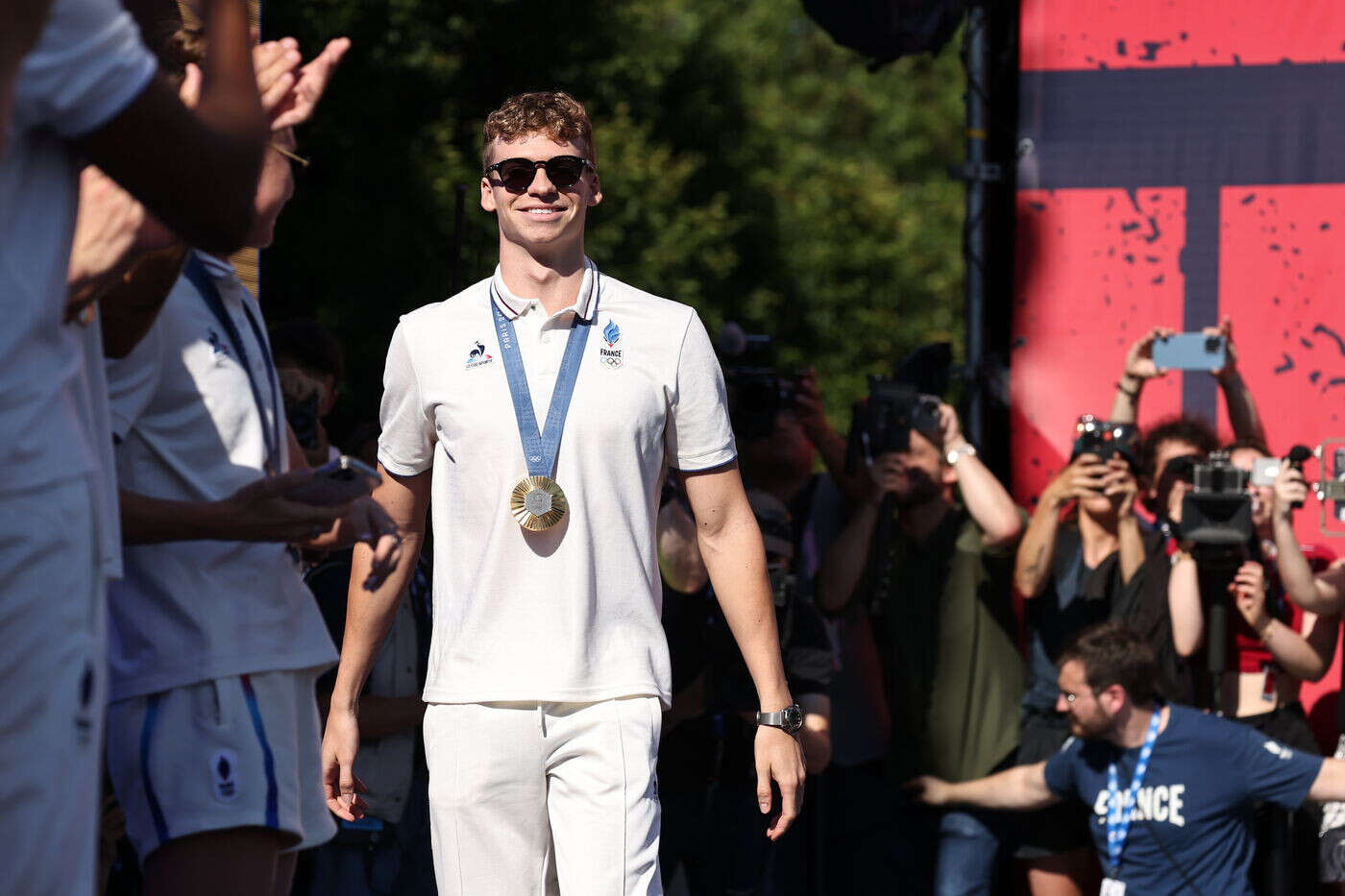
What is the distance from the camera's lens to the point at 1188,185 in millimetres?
7395

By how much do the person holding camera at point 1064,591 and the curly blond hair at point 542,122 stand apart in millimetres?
2801

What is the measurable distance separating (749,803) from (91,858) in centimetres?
369

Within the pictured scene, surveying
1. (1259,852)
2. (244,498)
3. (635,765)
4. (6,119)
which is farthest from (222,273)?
(1259,852)

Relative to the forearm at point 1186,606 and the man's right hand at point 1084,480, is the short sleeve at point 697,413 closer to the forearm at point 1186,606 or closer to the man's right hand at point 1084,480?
the man's right hand at point 1084,480

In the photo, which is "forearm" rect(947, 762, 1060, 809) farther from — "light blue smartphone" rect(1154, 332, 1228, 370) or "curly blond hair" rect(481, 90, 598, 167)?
"curly blond hair" rect(481, 90, 598, 167)

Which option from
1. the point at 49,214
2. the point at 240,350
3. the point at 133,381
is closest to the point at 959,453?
the point at 240,350

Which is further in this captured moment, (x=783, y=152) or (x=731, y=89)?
(x=783, y=152)

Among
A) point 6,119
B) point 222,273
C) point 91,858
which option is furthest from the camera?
point 222,273

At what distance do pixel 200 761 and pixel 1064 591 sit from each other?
4276 millimetres

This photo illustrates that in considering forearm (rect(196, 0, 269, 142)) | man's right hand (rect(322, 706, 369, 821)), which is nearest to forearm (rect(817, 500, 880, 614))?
man's right hand (rect(322, 706, 369, 821))

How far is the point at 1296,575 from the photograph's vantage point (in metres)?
6.45

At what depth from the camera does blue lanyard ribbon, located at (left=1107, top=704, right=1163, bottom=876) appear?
6191mm

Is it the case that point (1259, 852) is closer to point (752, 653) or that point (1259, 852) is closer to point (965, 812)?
point (965, 812)

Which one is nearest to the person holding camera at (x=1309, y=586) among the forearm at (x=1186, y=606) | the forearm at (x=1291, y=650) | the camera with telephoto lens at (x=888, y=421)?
the forearm at (x=1291, y=650)
